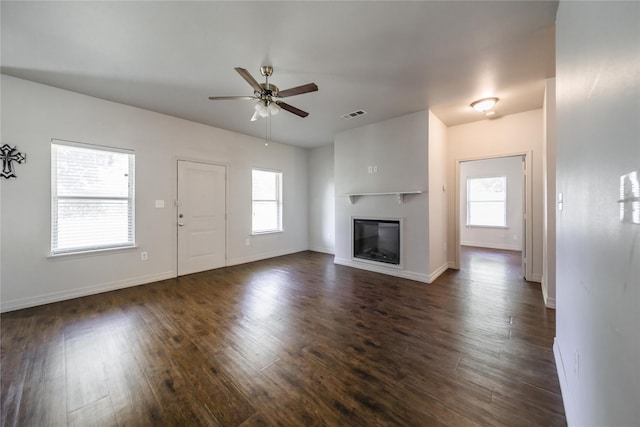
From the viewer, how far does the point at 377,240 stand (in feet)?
14.6

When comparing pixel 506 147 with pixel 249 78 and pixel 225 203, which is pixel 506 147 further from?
pixel 225 203

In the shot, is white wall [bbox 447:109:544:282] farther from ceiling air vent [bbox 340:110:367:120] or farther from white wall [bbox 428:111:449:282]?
ceiling air vent [bbox 340:110:367:120]

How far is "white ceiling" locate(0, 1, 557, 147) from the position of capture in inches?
73.5

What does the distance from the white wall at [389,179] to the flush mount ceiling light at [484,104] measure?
2.16 feet

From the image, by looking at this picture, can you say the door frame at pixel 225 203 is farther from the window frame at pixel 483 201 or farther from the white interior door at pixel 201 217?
the window frame at pixel 483 201

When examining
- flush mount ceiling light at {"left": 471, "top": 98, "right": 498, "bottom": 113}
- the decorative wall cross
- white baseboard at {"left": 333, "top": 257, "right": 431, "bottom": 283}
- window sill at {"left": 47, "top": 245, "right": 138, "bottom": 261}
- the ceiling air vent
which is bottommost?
white baseboard at {"left": 333, "top": 257, "right": 431, "bottom": 283}

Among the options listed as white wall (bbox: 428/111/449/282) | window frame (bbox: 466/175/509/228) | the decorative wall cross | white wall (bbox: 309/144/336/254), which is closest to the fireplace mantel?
white wall (bbox: 428/111/449/282)

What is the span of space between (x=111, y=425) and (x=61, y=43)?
10.4 ft

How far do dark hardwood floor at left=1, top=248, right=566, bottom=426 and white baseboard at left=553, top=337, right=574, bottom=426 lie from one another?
6cm

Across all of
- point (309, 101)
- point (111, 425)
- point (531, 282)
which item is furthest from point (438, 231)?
point (111, 425)

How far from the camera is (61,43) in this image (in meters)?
2.23

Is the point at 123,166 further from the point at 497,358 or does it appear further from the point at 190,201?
the point at 497,358

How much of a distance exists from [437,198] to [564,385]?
9.62 ft

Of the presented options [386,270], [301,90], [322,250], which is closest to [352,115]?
[301,90]
